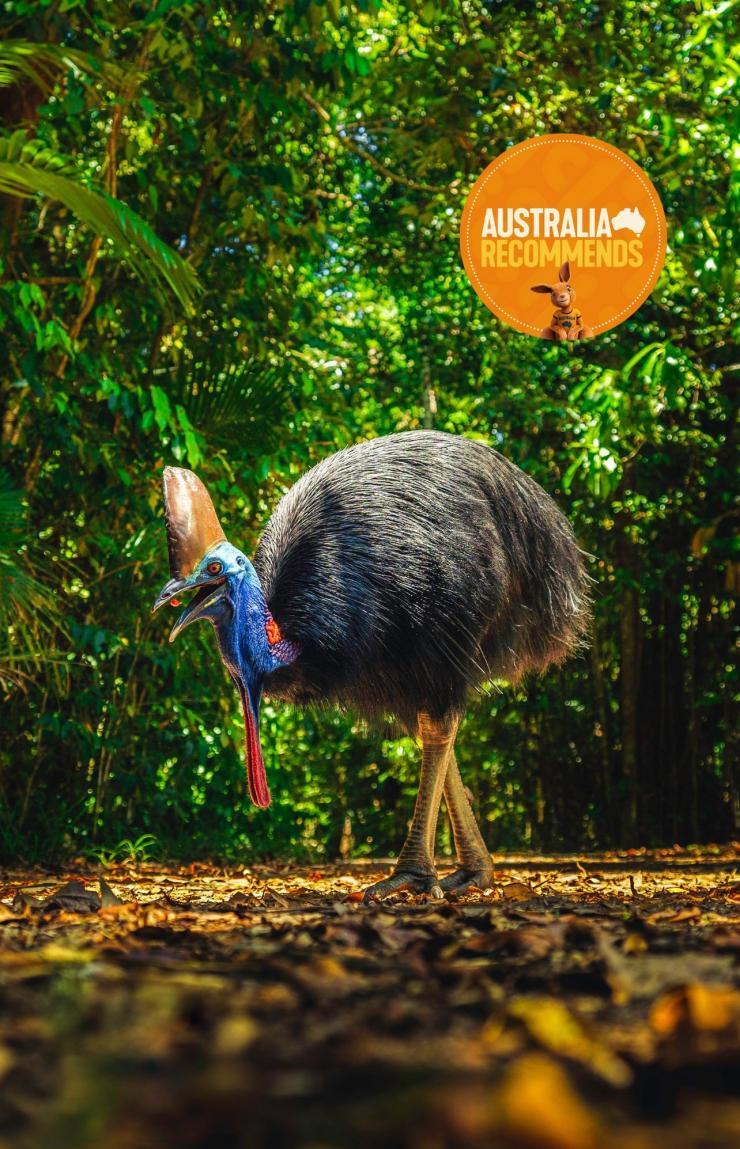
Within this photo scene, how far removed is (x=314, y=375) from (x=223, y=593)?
127 inches

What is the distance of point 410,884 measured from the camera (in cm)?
376

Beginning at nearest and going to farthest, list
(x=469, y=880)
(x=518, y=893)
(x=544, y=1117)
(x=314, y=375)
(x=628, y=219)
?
(x=544, y=1117) < (x=518, y=893) < (x=469, y=880) < (x=628, y=219) < (x=314, y=375)

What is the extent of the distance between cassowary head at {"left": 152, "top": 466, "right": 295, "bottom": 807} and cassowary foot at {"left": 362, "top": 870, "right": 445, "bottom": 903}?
43 centimetres

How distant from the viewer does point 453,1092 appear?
40.3 inches

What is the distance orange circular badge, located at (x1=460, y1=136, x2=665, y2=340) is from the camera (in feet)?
20.5

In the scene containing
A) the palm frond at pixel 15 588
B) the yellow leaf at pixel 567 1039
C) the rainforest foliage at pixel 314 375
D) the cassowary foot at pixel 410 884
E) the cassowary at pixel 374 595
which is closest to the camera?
the yellow leaf at pixel 567 1039

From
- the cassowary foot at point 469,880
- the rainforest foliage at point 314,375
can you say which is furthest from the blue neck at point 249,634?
the cassowary foot at point 469,880

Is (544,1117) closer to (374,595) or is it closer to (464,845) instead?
(374,595)

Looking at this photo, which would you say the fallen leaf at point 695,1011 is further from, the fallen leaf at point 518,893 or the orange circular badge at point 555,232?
the orange circular badge at point 555,232

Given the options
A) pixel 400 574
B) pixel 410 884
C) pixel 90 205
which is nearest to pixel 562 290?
pixel 90 205

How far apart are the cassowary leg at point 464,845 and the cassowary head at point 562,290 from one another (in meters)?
2.82

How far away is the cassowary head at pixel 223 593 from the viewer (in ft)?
12.2

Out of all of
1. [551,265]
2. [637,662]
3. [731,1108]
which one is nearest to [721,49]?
[551,265]

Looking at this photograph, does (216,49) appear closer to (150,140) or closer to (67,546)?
(150,140)
